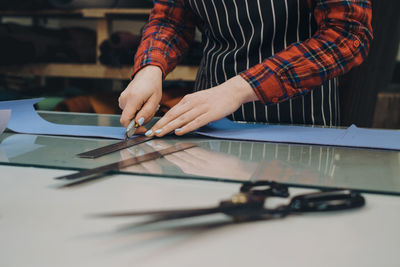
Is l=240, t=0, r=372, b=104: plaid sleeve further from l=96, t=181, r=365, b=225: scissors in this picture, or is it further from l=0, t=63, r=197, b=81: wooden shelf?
l=0, t=63, r=197, b=81: wooden shelf

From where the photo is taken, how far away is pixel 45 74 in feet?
6.27

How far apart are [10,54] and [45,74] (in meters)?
0.17

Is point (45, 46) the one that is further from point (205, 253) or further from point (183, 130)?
point (205, 253)

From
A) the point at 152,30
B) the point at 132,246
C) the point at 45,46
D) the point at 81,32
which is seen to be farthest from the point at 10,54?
the point at 132,246

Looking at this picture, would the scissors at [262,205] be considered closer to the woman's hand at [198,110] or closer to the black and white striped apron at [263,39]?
the woman's hand at [198,110]

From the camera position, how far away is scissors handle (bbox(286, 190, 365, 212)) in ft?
1.27

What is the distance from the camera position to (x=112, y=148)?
0.67 meters

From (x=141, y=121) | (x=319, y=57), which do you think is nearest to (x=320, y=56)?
(x=319, y=57)

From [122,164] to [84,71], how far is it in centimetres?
141

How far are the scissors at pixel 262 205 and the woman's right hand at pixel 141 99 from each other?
1.49 ft

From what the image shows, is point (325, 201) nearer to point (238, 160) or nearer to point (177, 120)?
point (238, 160)

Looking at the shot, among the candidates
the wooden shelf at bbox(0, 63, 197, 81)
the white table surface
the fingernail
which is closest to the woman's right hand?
the fingernail

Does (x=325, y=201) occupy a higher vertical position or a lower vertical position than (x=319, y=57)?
lower

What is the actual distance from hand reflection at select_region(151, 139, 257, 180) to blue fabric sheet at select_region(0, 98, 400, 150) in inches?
6.1
